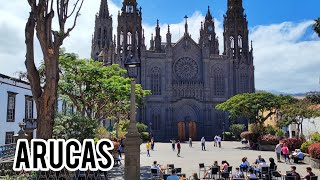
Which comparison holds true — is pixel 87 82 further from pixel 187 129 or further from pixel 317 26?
pixel 187 129

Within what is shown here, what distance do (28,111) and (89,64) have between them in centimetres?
652

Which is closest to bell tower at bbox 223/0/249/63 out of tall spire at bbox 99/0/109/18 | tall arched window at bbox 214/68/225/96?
tall arched window at bbox 214/68/225/96

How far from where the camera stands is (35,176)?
10945mm

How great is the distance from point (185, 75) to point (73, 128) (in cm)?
4596

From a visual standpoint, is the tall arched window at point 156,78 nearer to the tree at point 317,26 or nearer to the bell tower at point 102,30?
the bell tower at point 102,30

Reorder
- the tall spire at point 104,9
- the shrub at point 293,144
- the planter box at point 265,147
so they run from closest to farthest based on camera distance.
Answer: the shrub at point 293,144 < the planter box at point 265,147 < the tall spire at point 104,9

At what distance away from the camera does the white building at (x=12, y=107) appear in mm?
23234

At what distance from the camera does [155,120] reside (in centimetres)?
5944

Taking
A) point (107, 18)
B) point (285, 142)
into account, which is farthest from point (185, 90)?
point (285, 142)

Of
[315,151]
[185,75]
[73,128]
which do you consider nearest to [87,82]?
[73,128]

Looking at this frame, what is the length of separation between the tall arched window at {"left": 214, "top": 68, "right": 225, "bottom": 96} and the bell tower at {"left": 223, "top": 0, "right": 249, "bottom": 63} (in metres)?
4.33

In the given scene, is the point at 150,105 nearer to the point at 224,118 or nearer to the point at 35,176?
the point at 224,118

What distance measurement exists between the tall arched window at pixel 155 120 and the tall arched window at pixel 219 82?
38.1ft

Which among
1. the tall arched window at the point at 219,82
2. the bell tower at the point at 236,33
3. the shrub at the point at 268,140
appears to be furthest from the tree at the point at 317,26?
the bell tower at the point at 236,33
